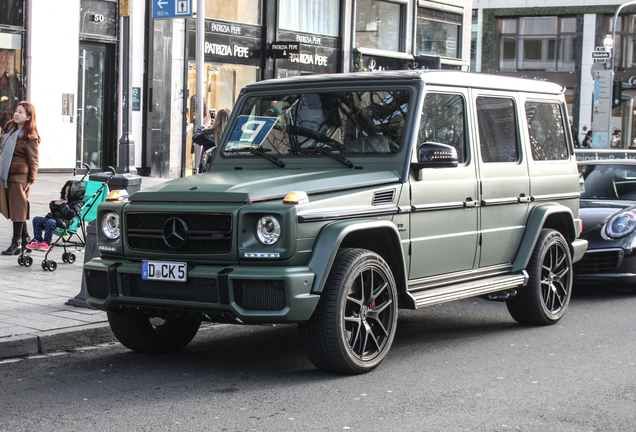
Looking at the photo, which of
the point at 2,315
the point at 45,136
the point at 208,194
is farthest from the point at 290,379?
the point at 45,136

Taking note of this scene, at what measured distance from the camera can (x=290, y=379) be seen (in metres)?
5.53

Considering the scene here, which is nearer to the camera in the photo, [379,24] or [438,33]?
[379,24]

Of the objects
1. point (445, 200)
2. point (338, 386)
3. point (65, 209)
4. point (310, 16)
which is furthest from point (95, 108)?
point (338, 386)

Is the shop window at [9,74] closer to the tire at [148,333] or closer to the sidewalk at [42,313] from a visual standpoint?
the sidewalk at [42,313]

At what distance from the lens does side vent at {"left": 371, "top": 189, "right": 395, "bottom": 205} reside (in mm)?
5792

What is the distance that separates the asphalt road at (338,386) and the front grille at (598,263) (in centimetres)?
194

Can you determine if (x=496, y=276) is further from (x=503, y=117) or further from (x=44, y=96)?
(x=44, y=96)

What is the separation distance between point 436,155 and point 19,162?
19.3 feet

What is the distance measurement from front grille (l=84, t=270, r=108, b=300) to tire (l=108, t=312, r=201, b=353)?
0.29 metres

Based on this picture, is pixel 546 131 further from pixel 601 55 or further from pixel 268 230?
pixel 601 55

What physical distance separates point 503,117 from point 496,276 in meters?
1.32

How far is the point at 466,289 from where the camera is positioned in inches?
254

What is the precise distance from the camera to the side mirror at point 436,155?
594 cm

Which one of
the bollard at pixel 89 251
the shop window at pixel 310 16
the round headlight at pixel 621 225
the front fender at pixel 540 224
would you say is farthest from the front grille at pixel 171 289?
the shop window at pixel 310 16
